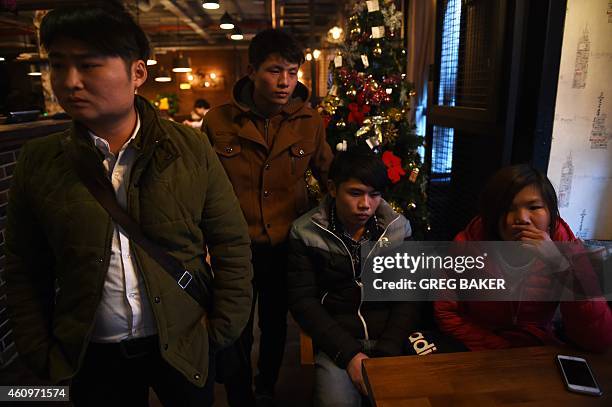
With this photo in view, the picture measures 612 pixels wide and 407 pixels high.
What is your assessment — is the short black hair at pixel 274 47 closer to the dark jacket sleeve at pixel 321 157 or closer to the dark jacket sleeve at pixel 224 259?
the dark jacket sleeve at pixel 321 157

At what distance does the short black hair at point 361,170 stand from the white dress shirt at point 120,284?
778mm

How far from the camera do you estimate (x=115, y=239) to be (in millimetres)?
1021

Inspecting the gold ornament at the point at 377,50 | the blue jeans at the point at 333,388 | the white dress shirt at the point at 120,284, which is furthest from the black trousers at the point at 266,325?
the gold ornament at the point at 377,50

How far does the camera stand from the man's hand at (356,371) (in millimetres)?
1377

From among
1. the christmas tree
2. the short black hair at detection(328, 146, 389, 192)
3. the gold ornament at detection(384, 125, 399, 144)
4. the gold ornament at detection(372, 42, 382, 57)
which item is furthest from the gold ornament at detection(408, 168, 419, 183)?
the short black hair at detection(328, 146, 389, 192)

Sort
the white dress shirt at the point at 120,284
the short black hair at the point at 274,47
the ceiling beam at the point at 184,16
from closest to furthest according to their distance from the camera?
the white dress shirt at the point at 120,284 → the short black hair at the point at 274,47 → the ceiling beam at the point at 184,16

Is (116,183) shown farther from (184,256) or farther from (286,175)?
(286,175)

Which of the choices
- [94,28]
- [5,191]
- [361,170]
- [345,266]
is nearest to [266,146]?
[361,170]

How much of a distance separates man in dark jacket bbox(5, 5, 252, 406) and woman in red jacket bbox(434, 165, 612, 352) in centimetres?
78

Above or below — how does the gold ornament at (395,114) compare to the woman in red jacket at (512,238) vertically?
above

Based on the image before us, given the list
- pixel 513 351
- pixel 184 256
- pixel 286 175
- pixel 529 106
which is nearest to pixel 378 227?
pixel 286 175

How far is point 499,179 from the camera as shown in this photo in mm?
1357

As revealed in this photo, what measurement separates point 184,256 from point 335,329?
658 mm

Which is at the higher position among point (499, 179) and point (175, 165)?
point (175, 165)
